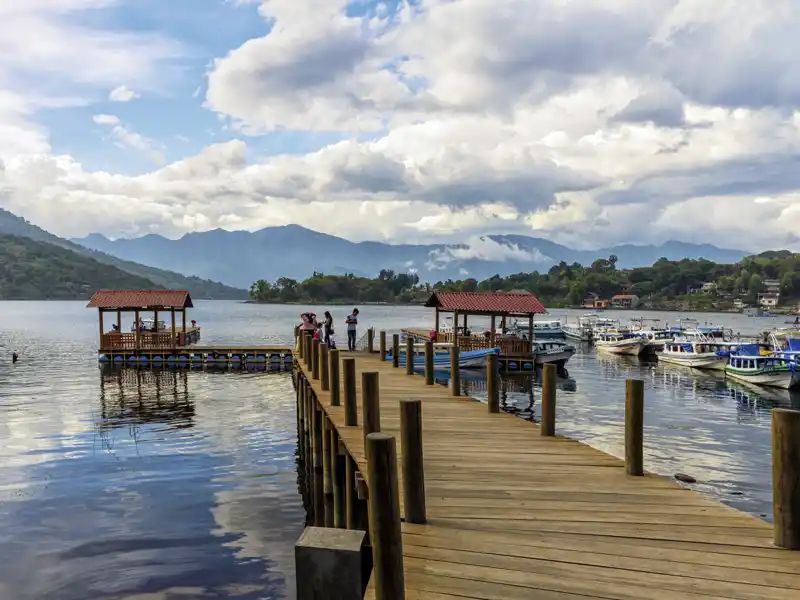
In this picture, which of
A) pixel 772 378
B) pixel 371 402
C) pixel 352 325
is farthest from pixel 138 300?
pixel 772 378

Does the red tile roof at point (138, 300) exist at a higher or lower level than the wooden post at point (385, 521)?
higher

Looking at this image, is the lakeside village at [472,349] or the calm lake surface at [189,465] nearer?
the calm lake surface at [189,465]

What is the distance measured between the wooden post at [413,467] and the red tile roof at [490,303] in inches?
1387

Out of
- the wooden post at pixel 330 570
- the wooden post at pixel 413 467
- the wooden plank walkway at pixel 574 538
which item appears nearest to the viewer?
the wooden post at pixel 330 570

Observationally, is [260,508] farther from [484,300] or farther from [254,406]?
[484,300]

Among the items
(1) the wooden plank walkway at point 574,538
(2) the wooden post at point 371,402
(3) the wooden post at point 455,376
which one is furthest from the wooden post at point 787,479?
(3) the wooden post at point 455,376

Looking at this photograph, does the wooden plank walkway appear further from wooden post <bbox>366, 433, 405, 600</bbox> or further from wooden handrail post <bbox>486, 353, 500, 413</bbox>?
wooden handrail post <bbox>486, 353, 500, 413</bbox>

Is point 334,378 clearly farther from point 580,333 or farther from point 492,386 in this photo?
point 580,333

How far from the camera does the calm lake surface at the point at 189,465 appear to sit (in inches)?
457

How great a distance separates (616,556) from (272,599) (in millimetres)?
6653

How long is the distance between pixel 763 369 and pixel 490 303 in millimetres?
16694

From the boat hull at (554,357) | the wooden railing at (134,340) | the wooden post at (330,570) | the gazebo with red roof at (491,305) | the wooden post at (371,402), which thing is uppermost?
the gazebo with red roof at (491,305)

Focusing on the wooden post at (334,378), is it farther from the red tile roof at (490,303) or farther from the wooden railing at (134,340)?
the wooden railing at (134,340)

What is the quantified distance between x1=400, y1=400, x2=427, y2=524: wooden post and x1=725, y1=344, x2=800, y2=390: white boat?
3719 cm
